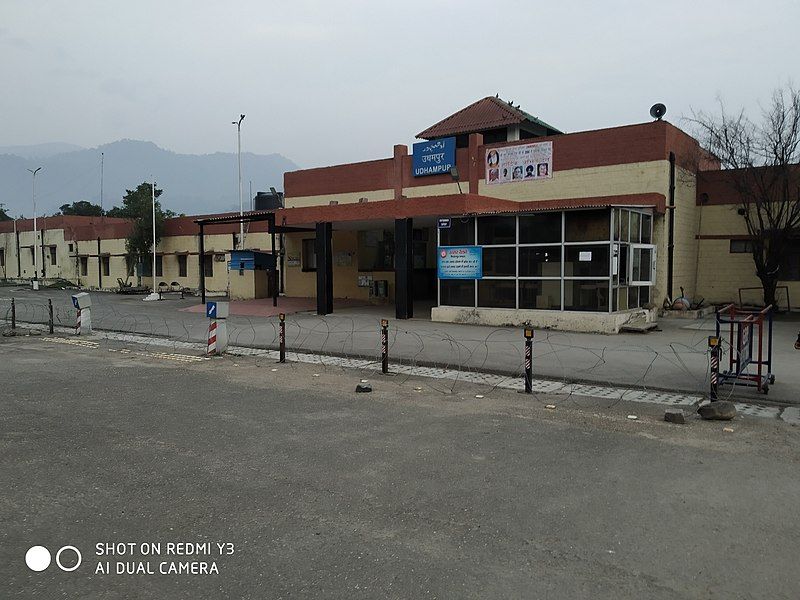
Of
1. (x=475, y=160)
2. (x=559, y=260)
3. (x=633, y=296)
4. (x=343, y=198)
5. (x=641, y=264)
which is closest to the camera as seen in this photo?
(x=559, y=260)

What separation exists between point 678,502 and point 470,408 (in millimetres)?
3671

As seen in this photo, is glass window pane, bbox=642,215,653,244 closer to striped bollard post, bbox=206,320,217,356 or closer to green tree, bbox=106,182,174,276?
striped bollard post, bbox=206,320,217,356

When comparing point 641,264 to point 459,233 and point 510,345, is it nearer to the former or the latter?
point 459,233

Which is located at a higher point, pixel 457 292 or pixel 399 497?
pixel 457 292

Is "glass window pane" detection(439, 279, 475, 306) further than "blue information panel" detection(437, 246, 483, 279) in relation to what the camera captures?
Yes

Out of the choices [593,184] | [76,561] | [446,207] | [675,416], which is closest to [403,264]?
[446,207]

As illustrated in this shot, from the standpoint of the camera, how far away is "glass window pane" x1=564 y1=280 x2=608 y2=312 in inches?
628

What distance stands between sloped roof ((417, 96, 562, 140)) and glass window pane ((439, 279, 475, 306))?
11301 millimetres

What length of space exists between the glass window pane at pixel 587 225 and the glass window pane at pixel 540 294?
1364mm

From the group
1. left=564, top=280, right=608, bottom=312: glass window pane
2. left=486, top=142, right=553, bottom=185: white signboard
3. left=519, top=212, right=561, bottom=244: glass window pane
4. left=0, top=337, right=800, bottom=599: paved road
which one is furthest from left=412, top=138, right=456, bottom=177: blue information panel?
left=0, top=337, right=800, bottom=599: paved road

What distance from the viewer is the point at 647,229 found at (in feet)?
60.7

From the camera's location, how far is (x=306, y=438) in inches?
269

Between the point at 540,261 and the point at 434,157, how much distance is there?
10480 mm

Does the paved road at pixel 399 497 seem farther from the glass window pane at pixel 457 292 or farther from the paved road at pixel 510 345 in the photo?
the glass window pane at pixel 457 292
